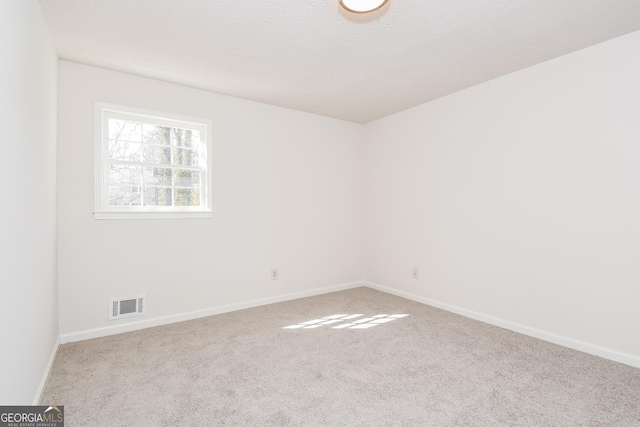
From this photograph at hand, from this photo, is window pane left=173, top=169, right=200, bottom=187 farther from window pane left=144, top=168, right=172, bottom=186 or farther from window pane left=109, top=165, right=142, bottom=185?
window pane left=109, top=165, right=142, bottom=185

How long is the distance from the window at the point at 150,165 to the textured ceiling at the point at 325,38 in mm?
428

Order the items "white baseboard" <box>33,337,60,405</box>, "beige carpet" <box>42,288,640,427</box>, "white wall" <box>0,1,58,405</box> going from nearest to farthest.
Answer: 1. "white wall" <box>0,1,58,405</box>
2. "beige carpet" <box>42,288,640,427</box>
3. "white baseboard" <box>33,337,60,405</box>

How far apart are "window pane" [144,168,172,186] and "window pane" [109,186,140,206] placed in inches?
5.4

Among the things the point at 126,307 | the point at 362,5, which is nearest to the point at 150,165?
the point at 126,307

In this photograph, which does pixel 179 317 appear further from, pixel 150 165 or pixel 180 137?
pixel 180 137

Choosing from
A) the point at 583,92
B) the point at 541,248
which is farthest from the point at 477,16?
the point at 541,248

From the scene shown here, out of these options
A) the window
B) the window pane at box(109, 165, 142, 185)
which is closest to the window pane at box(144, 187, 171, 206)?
the window

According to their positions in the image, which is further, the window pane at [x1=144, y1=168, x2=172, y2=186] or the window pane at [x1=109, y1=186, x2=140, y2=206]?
the window pane at [x1=144, y1=168, x2=172, y2=186]

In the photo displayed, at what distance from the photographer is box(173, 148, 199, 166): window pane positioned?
3.28m

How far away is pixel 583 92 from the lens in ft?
8.25

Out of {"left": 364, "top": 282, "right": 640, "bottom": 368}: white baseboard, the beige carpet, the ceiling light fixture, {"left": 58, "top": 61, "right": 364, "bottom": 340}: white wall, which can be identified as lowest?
the beige carpet

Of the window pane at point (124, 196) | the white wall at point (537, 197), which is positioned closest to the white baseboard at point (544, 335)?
the white wall at point (537, 197)

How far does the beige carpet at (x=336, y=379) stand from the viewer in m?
1.73

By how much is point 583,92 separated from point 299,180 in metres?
2.83
